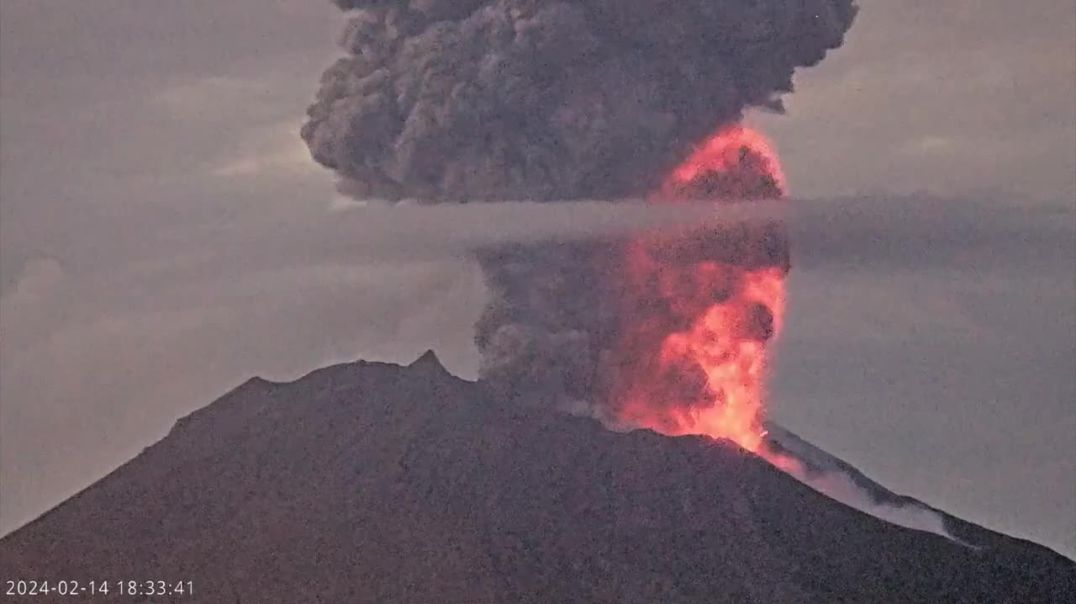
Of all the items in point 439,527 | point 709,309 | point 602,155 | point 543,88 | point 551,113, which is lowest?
point 439,527

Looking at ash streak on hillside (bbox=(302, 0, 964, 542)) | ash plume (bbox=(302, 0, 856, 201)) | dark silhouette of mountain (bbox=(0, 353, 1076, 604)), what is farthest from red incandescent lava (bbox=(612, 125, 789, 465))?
dark silhouette of mountain (bbox=(0, 353, 1076, 604))

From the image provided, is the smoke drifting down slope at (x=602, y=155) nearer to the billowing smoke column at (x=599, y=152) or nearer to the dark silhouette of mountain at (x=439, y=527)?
the billowing smoke column at (x=599, y=152)

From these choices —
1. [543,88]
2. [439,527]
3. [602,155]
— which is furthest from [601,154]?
[439,527]

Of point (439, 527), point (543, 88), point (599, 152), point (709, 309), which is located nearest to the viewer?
point (439, 527)

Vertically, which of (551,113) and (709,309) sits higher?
(551,113)

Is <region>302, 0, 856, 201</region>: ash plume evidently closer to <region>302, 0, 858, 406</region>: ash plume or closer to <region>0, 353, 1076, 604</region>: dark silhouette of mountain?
<region>302, 0, 858, 406</region>: ash plume

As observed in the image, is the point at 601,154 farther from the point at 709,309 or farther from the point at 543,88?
the point at 709,309

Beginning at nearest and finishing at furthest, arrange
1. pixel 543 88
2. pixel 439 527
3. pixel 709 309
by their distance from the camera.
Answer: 1. pixel 439 527
2. pixel 543 88
3. pixel 709 309
